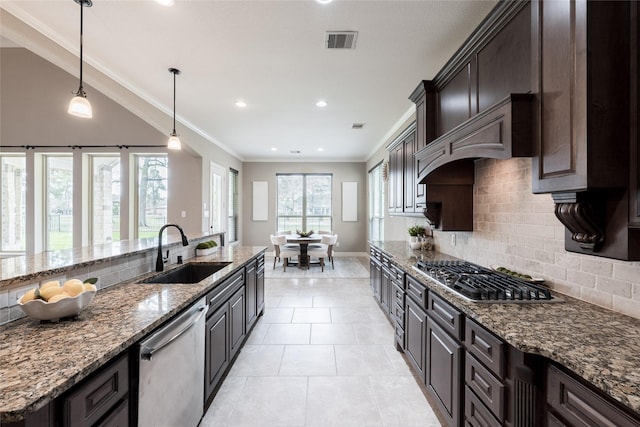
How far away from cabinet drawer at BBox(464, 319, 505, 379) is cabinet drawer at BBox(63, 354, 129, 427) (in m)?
1.61

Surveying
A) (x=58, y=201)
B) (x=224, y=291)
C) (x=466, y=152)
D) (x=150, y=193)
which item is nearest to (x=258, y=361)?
(x=224, y=291)

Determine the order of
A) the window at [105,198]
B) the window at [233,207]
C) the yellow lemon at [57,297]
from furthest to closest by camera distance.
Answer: the window at [233,207]
the window at [105,198]
the yellow lemon at [57,297]

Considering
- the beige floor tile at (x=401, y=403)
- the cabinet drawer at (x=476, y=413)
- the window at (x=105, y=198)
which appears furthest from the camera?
the window at (x=105, y=198)

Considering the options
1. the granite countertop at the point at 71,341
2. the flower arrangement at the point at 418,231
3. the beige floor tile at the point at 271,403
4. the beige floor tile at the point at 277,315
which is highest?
the flower arrangement at the point at 418,231

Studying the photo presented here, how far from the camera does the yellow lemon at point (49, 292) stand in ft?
4.08

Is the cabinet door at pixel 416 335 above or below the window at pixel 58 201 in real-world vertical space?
below

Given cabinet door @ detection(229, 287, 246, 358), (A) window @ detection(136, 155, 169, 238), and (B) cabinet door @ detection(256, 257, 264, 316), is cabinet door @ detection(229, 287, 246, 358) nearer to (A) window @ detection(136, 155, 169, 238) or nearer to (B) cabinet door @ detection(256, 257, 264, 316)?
(B) cabinet door @ detection(256, 257, 264, 316)

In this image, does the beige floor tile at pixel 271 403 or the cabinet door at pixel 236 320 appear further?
the cabinet door at pixel 236 320

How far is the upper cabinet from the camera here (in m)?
1.13

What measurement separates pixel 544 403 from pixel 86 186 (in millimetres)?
7383

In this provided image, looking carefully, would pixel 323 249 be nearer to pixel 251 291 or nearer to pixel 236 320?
pixel 251 291

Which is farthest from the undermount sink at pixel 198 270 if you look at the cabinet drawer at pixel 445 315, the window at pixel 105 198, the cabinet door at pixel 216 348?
the window at pixel 105 198

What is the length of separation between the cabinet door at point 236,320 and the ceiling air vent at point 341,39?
2.43 m

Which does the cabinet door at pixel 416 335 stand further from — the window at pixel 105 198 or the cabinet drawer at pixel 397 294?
the window at pixel 105 198
